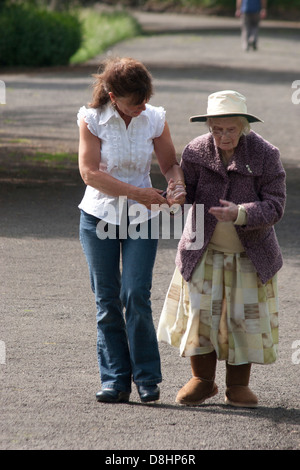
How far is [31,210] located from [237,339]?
5960mm

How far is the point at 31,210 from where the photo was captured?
417 inches

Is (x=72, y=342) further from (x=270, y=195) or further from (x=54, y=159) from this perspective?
(x=54, y=159)

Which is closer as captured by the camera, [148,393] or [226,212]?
[226,212]

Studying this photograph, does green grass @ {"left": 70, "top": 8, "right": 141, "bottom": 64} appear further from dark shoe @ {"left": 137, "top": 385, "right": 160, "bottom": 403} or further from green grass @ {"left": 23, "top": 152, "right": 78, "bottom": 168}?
dark shoe @ {"left": 137, "top": 385, "right": 160, "bottom": 403}

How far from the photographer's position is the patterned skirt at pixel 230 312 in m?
4.95

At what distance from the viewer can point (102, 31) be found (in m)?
37.8

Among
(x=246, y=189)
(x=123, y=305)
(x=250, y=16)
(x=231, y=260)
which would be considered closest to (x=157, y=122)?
(x=246, y=189)

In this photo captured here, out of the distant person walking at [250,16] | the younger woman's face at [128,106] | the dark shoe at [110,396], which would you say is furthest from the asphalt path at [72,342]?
the distant person walking at [250,16]

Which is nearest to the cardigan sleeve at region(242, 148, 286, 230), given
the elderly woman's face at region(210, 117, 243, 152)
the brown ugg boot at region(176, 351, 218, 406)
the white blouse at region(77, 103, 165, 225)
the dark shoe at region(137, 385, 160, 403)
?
the elderly woman's face at region(210, 117, 243, 152)

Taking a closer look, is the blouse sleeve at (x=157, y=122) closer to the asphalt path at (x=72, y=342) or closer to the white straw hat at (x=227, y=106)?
the white straw hat at (x=227, y=106)

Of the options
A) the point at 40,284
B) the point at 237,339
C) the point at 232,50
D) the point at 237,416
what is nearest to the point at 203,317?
the point at 237,339

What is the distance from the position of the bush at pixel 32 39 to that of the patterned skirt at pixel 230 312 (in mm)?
23183

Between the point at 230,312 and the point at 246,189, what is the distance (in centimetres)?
65

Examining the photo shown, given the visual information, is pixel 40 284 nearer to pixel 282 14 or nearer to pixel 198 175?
pixel 198 175
